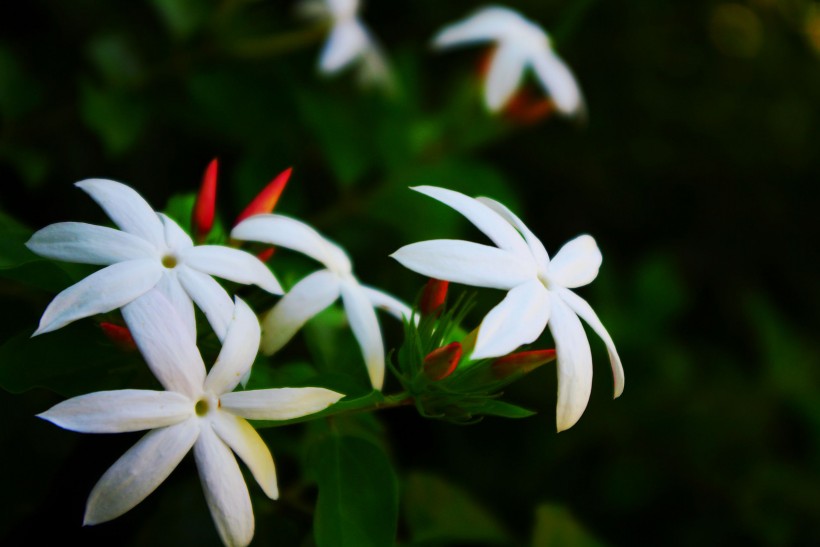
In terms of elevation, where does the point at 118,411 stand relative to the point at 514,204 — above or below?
above

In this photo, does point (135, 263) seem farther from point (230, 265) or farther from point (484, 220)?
point (484, 220)

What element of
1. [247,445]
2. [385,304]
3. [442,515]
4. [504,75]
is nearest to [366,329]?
[385,304]

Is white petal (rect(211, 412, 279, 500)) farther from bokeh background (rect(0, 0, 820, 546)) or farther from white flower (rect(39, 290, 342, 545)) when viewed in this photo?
bokeh background (rect(0, 0, 820, 546))

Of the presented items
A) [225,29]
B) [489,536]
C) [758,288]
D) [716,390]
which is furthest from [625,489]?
[225,29]

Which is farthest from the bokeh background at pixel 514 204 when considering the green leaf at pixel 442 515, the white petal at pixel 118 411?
the white petal at pixel 118 411

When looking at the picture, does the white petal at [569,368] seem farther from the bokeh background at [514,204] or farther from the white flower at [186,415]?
the bokeh background at [514,204]

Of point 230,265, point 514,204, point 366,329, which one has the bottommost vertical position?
point 514,204
